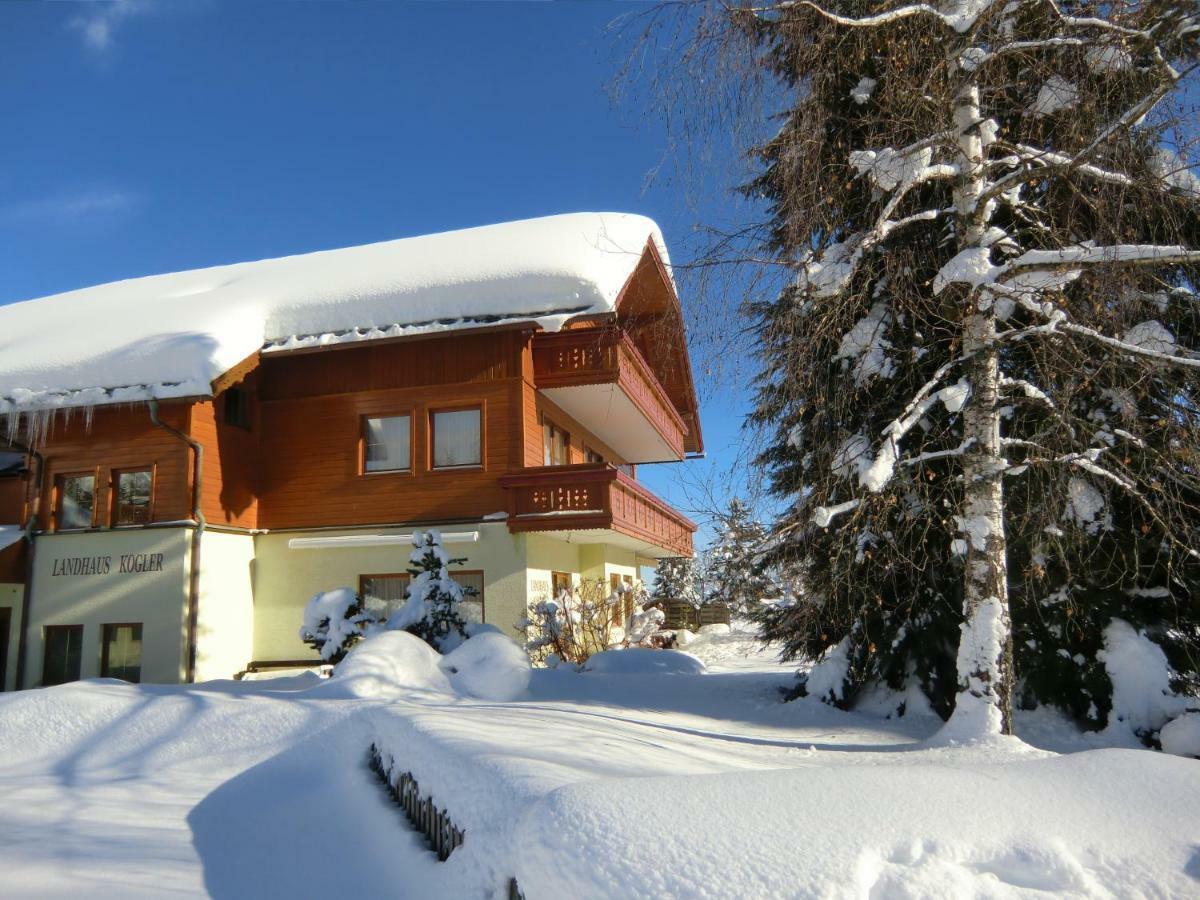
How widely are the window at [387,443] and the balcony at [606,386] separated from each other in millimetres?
2768

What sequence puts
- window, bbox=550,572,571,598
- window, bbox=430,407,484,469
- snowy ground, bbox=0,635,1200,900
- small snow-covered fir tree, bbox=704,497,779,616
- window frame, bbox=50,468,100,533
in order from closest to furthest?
snowy ground, bbox=0,635,1200,900 → small snow-covered fir tree, bbox=704,497,779,616 → window frame, bbox=50,468,100,533 → window, bbox=430,407,484,469 → window, bbox=550,572,571,598

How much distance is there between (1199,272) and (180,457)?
1550 centimetres

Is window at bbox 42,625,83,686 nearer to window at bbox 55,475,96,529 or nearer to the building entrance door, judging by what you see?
the building entrance door

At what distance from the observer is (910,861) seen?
9.95ft

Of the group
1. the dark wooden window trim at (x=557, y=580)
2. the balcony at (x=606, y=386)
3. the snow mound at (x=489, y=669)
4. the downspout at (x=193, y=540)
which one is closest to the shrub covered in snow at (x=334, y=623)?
the snow mound at (x=489, y=669)

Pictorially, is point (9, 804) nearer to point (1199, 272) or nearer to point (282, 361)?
point (1199, 272)

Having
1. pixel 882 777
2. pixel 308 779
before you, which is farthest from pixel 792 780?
pixel 308 779

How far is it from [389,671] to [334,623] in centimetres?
277

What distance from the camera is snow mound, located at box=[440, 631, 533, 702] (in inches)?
432

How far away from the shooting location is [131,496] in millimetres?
16547

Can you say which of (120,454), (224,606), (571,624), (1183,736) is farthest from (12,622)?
(1183,736)

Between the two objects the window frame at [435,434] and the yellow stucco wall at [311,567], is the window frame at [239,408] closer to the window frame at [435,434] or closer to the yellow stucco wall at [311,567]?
the yellow stucco wall at [311,567]

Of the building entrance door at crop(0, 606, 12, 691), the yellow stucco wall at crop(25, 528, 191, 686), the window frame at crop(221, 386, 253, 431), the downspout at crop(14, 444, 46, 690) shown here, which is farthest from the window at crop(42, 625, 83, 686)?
the window frame at crop(221, 386, 253, 431)

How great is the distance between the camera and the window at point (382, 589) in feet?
55.4
